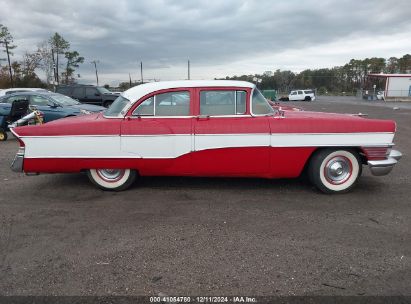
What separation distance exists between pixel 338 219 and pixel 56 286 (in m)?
3.27

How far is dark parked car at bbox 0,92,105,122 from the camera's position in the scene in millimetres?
11295

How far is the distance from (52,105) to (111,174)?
737 centimetres

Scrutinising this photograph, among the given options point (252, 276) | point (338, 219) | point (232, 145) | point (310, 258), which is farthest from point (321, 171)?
point (252, 276)

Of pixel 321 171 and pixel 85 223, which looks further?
pixel 321 171

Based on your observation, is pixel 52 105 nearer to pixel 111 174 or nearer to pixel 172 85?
pixel 111 174

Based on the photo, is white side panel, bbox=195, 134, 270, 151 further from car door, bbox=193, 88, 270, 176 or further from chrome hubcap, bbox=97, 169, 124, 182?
chrome hubcap, bbox=97, 169, 124, 182

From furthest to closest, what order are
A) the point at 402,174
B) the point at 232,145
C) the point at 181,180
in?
the point at 402,174
the point at 181,180
the point at 232,145

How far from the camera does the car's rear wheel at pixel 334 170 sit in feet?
17.1

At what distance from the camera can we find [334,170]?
5.23 m

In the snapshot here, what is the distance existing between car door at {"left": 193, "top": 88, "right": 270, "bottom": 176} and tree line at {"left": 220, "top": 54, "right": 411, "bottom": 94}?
278 feet

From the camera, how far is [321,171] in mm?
5207

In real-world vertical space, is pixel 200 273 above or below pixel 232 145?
below

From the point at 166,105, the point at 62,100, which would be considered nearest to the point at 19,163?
the point at 166,105

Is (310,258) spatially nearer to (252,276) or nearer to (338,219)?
(252,276)
